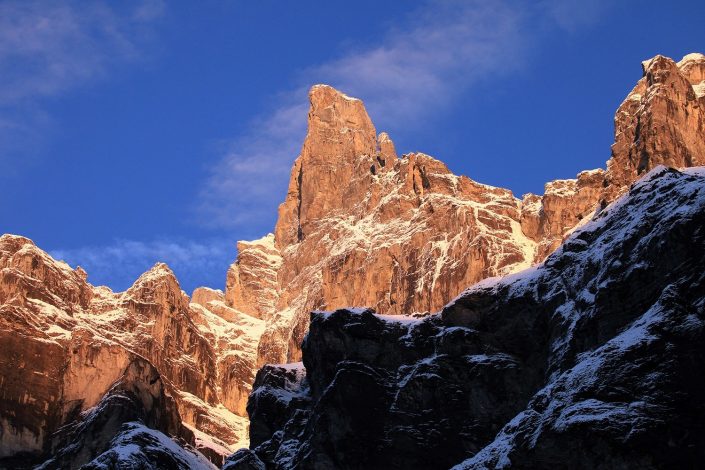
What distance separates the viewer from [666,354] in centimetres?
10069

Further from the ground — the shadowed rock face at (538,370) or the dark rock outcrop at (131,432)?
the dark rock outcrop at (131,432)

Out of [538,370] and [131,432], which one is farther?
[131,432]

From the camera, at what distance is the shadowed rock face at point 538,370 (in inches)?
3863

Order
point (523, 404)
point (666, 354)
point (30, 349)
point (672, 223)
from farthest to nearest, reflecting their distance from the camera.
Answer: point (30, 349) < point (523, 404) < point (672, 223) < point (666, 354)

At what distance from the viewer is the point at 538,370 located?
126750 millimetres

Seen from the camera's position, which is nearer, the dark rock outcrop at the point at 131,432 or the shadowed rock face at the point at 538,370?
the shadowed rock face at the point at 538,370

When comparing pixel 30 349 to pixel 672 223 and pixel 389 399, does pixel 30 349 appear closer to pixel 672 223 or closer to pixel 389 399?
pixel 389 399

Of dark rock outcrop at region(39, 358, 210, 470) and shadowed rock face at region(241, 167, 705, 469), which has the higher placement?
dark rock outcrop at region(39, 358, 210, 470)

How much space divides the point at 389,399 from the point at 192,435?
7136 centimetres

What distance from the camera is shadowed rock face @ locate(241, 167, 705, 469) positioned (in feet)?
322

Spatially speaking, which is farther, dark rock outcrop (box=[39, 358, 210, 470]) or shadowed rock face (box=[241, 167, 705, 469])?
dark rock outcrop (box=[39, 358, 210, 470])

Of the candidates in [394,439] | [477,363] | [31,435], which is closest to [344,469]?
[394,439]

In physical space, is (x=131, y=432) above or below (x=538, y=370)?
above

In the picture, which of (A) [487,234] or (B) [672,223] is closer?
(B) [672,223]
